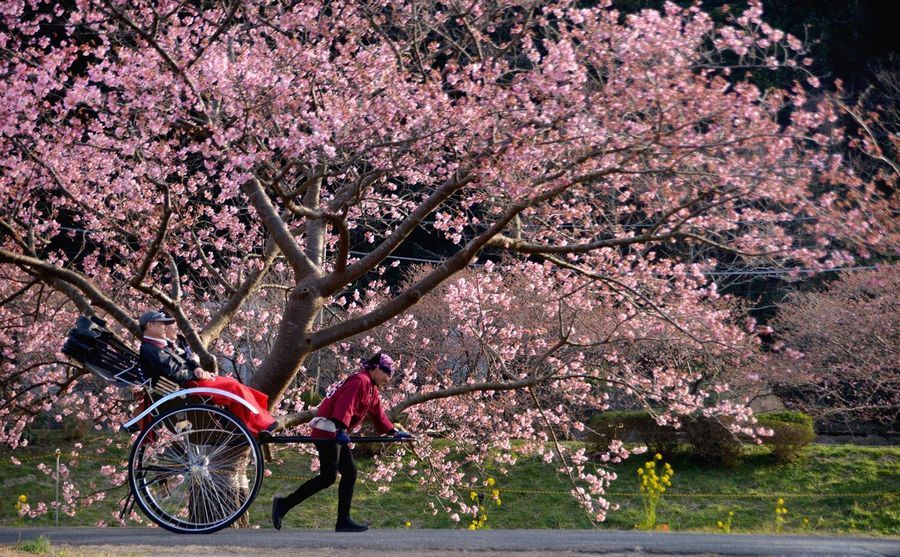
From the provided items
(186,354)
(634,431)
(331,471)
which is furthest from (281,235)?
(634,431)

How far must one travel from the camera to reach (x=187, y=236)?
472 inches

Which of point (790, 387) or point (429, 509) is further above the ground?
point (790, 387)

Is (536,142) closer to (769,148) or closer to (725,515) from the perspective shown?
(769,148)

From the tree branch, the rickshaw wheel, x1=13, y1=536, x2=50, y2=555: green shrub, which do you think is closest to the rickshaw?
the rickshaw wheel

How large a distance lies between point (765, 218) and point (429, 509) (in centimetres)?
906

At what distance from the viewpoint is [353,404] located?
6.20 meters

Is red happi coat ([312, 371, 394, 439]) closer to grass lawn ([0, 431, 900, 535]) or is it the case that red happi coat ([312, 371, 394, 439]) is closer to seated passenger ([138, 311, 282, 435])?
seated passenger ([138, 311, 282, 435])

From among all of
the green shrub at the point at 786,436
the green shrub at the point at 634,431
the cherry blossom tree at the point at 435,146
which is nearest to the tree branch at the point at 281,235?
the cherry blossom tree at the point at 435,146

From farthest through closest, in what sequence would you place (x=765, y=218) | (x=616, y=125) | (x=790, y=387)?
1. (x=790, y=387)
2. (x=765, y=218)
3. (x=616, y=125)

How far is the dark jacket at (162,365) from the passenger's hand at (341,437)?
964 millimetres

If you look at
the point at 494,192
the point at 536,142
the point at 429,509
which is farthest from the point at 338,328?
the point at 429,509

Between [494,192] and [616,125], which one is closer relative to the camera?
[616,125]

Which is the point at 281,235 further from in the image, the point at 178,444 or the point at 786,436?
the point at 786,436

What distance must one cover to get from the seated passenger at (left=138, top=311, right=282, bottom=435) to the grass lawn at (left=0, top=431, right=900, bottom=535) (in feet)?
27.9
